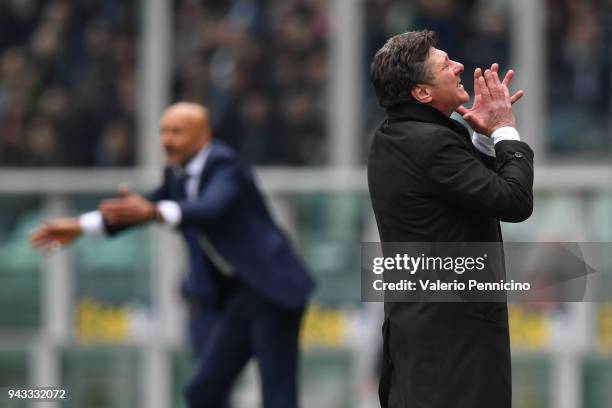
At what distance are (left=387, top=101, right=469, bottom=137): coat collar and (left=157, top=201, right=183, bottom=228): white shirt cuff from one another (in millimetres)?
2383

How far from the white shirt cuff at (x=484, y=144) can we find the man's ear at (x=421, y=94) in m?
0.26

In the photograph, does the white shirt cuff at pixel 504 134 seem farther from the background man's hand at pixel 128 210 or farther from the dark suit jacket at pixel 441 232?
the background man's hand at pixel 128 210

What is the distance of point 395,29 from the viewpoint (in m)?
14.1

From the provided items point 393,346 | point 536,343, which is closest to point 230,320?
point 393,346

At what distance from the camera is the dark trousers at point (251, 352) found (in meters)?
8.49

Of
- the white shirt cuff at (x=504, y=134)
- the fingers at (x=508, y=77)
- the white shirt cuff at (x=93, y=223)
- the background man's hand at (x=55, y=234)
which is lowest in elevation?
the white shirt cuff at (x=504, y=134)

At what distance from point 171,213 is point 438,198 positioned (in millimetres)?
2555

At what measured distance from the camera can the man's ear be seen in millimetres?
5680

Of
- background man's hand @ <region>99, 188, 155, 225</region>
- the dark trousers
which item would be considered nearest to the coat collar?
background man's hand @ <region>99, 188, 155, 225</region>

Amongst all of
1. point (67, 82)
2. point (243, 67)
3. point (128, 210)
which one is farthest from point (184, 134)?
point (67, 82)

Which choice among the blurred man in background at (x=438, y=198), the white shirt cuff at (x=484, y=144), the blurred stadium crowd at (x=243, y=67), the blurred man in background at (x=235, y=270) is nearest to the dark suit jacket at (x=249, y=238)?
the blurred man in background at (x=235, y=270)

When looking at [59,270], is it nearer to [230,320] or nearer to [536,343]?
[536,343]

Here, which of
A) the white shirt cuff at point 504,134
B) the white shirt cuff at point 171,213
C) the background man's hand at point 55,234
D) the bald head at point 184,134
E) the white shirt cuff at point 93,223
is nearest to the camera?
the white shirt cuff at point 504,134

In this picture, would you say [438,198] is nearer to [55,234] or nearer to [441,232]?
[441,232]
